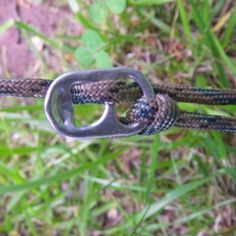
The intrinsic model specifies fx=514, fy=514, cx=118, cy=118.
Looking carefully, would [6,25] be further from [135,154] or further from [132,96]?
[132,96]

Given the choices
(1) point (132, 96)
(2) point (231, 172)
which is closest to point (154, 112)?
(1) point (132, 96)

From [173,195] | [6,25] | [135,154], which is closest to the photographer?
[173,195]

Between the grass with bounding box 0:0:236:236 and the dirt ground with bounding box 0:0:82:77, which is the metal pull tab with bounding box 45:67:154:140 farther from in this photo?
the dirt ground with bounding box 0:0:82:77

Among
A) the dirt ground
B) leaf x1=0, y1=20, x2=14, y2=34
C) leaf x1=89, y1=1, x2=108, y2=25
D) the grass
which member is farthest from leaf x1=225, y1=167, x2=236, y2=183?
leaf x1=0, y1=20, x2=14, y2=34

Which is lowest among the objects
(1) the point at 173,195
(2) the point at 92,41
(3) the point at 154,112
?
(1) the point at 173,195

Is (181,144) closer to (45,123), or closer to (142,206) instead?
(142,206)

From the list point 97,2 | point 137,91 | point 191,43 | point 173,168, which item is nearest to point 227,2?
point 191,43
